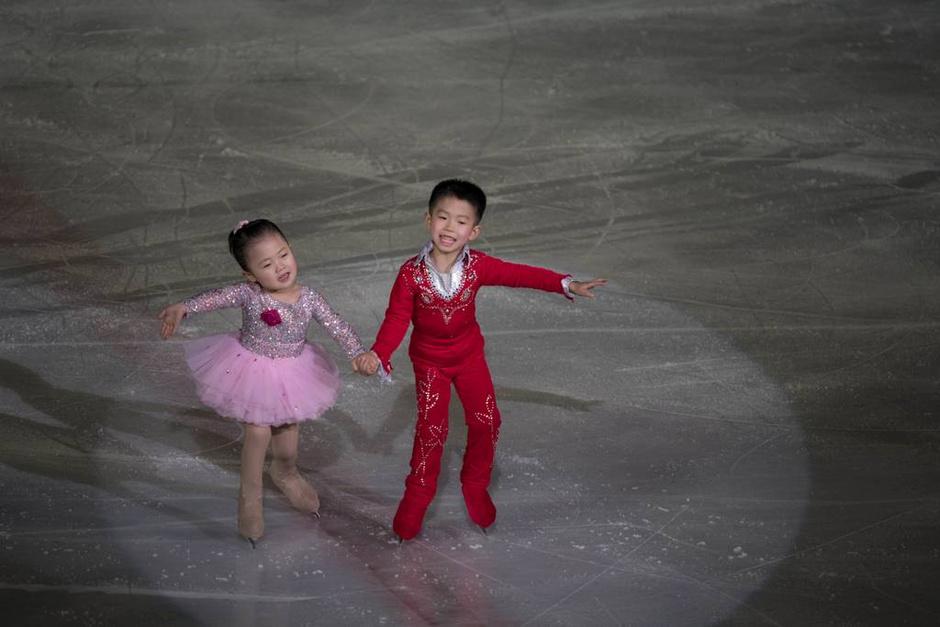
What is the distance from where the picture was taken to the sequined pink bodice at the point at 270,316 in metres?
4.23

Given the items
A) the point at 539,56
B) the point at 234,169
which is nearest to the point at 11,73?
the point at 234,169

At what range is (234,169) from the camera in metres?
7.58

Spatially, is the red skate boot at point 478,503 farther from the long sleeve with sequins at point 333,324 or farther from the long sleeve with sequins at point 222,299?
the long sleeve with sequins at point 222,299

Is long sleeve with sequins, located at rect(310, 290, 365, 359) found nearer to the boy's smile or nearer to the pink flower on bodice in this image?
the pink flower on bodice

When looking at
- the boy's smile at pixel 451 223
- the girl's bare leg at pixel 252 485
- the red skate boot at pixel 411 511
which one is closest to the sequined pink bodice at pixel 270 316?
the girl's bare leg at pixel 252 485

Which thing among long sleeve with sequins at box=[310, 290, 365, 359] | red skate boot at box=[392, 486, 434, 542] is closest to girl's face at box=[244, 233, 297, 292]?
long sleeve with sequins at box=[310, 290, 365, 359]

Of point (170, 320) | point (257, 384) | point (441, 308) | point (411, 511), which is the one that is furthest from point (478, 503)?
point (170, 320)

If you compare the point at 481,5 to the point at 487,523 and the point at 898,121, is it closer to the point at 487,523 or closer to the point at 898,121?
the point at 898,121

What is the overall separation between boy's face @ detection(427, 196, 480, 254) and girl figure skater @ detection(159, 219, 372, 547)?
47cm

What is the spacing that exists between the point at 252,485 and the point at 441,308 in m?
0.95

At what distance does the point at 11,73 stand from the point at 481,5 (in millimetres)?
3582

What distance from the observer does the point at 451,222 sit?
417 cm

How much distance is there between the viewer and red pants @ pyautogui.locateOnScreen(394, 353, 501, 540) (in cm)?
438

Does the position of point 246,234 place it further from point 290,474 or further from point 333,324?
point 290,474
